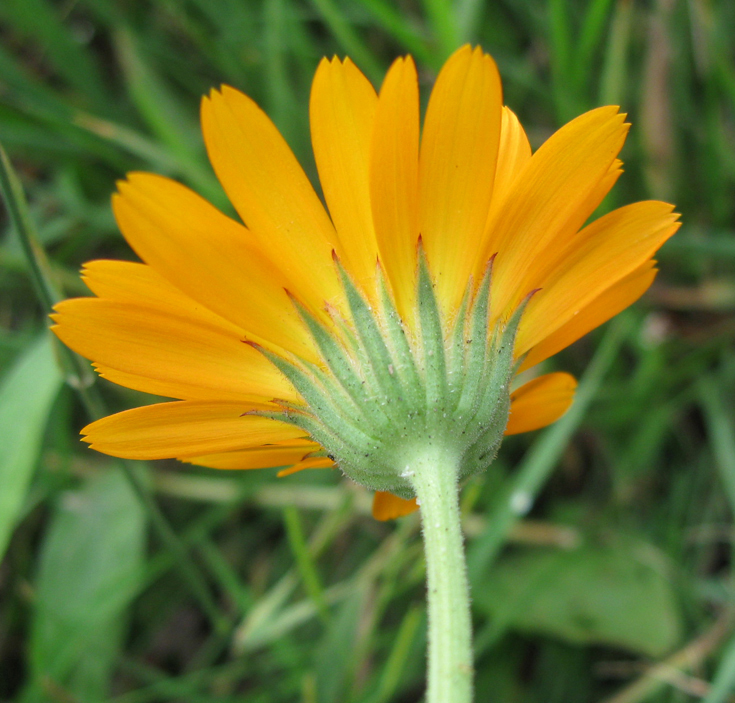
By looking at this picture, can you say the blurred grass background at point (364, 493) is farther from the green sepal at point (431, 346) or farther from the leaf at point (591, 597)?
the green sepal at point (431, 346)

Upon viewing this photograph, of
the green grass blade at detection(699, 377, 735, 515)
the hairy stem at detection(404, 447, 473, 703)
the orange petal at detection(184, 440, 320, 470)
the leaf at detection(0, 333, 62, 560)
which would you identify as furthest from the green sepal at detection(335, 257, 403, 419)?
the green grass blade at detection(699, 377, 735, 515)

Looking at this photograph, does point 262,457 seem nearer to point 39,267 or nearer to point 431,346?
point 431,346

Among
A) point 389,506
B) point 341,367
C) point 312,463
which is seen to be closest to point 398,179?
point 341,367

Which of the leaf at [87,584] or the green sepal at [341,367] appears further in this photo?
the leaf at [87,584]

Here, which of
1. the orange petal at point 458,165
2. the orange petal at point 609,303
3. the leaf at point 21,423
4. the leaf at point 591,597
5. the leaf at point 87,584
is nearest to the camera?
the orange petal at point 458,165

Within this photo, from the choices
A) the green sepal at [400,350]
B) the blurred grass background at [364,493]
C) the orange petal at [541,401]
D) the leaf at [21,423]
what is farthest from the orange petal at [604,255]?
the leaf at [21,423]

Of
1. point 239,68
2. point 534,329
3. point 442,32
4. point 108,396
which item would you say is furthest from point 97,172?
point 534,329

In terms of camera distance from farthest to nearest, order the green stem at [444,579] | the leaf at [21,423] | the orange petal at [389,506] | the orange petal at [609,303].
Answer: the leaf at [21,423], the orange petal at [389,506], the orange petal at [609,303], the green stem at [444,579]

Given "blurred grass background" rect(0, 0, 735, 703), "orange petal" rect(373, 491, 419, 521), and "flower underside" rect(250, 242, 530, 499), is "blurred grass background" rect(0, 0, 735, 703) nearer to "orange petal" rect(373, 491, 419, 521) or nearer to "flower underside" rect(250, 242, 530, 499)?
"orange petal" rect(373, 491, 419, 521)
